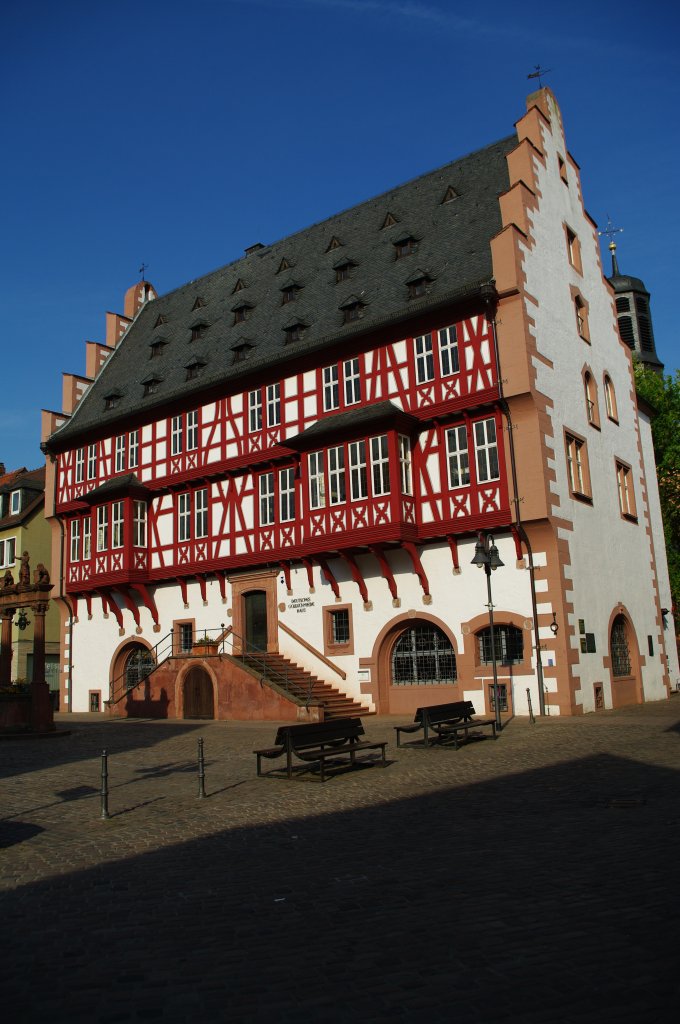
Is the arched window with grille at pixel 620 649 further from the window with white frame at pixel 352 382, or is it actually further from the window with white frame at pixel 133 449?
the window with white frame at pixel 133 449

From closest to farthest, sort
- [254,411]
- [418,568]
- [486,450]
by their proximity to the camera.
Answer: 1. [486,450]
2. [418,568]
3. [254,411]

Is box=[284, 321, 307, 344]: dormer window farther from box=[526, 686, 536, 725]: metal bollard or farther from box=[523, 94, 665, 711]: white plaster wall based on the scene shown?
box=[526, 686, 536, 725]: metal bollard

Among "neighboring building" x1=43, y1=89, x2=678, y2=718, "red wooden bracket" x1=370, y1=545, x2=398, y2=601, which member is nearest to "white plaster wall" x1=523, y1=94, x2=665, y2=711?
"neighboring building" x1=43, y1=89, x2=678, y2=718

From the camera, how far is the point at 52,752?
65.5 ft

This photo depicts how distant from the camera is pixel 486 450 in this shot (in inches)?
970

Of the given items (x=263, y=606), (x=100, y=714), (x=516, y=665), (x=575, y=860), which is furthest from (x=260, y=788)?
(x=100, y=714)

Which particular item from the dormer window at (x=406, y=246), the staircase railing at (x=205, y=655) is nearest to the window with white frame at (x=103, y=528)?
the staircase railing at (x=205, y=655)

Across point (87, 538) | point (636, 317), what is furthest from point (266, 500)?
point (636, 317)

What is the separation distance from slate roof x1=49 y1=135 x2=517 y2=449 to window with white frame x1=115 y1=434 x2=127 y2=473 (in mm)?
656

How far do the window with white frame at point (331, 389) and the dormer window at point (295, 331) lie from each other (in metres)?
2.17

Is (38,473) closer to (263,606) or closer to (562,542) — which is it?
(263,606)

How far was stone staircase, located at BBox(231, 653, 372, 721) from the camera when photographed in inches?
1031

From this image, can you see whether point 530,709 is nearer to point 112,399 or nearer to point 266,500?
point 266,500

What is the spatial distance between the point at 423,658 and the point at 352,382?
904 centimetres
